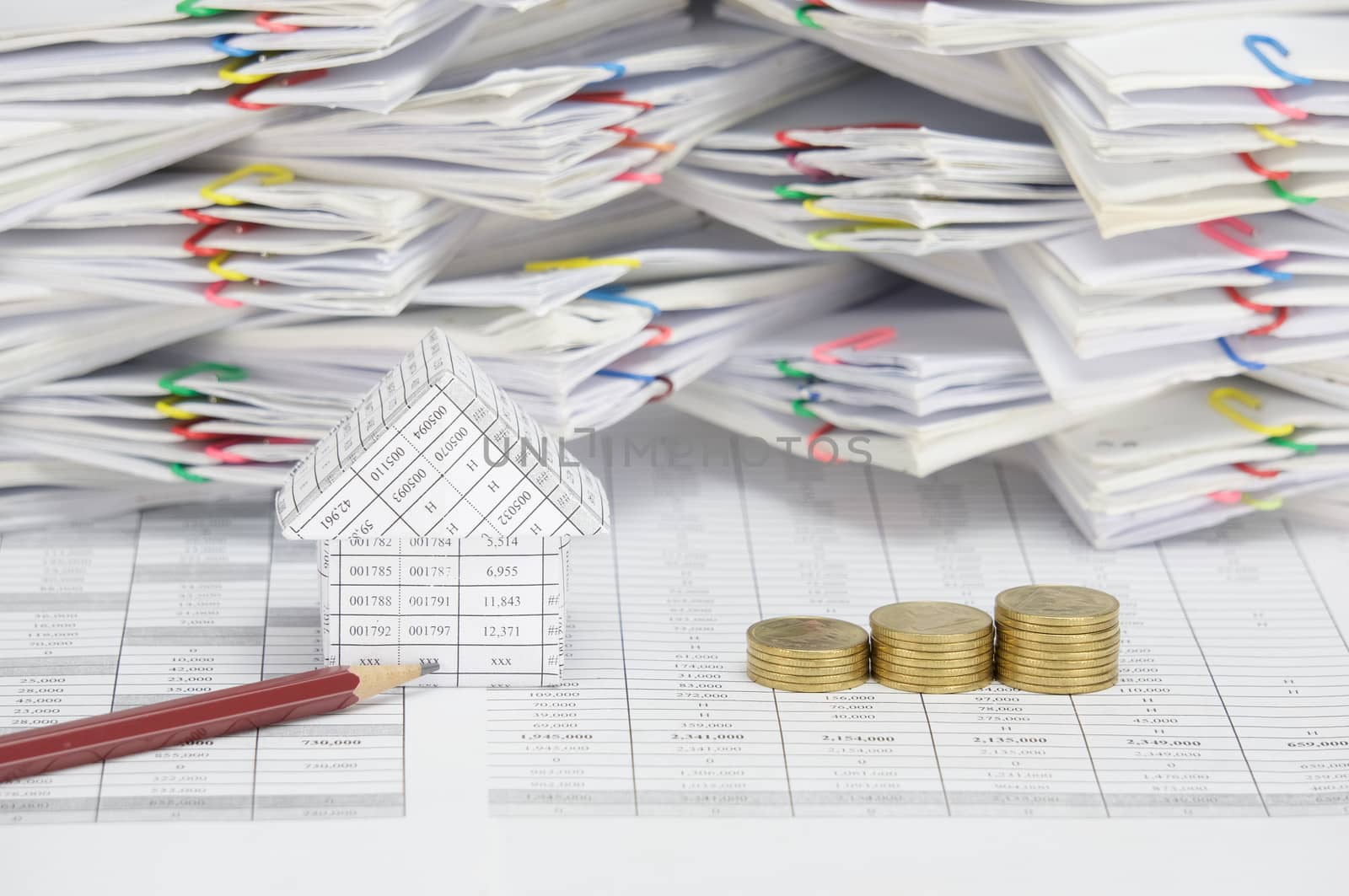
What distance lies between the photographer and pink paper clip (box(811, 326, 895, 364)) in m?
1.36

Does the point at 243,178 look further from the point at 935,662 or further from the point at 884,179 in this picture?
the point at 935,662

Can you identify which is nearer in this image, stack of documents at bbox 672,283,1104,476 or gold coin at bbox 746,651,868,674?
gold coin at bbox 746,651,868,674

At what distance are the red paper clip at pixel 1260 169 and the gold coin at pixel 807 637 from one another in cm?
44

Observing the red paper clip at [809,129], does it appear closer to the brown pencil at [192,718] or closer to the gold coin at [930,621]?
the gold coin at [930,621]

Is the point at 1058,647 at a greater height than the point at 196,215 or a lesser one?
lesser

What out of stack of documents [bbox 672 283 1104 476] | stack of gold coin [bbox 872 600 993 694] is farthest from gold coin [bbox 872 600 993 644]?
stack of documents [bbox 672 283 1104 476]

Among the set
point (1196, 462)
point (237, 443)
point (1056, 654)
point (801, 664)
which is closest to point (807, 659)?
point (801, 664)

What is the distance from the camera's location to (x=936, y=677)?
1119 mm

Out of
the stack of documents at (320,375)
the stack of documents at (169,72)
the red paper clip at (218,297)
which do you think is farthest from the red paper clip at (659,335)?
the red paper clip at (218,297)

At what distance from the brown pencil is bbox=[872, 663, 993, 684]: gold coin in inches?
12.6

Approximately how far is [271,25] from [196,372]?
0.31 meters

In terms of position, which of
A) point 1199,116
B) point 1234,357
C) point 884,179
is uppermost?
point 1199,116

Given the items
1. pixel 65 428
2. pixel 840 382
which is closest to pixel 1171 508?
pixel 840 382

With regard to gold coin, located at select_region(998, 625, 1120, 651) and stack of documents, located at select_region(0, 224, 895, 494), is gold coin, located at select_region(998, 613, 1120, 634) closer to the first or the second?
gold coin, located at select_region(998, 625, 1120, 651)
